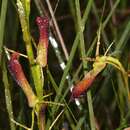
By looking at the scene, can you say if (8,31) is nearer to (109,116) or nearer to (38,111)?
(109,116)

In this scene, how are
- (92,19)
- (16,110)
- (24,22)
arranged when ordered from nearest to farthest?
1. (24,22)
2. (16,110)
3. (92,19)

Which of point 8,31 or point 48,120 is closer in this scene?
point 48,120

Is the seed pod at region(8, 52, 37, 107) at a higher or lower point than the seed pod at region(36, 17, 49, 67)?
lower

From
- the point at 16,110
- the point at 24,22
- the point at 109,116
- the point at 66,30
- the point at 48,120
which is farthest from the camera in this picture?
the point at 66,30

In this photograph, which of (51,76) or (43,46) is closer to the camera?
(43,46)

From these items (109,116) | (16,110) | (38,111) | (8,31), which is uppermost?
(8,31)

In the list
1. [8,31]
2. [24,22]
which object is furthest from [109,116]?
[24,22]

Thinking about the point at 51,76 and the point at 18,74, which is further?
the point at 51,76

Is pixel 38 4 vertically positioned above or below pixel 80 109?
above

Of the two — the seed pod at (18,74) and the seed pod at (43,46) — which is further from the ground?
the seed pod at (43,46)
